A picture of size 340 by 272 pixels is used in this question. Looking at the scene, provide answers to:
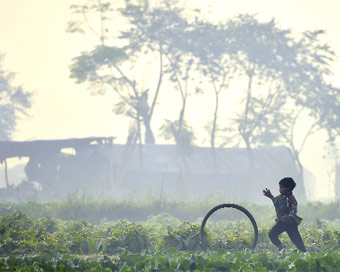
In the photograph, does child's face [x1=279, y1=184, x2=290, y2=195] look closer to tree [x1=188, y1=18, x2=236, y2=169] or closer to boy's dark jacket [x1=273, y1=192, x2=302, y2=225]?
boy's dark jacket [x1=273, y1=192, x2=302, y2=225]

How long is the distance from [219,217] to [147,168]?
65.2 feet

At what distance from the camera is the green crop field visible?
10211mm

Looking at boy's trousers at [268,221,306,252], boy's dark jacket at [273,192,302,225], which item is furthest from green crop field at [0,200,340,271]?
boy's dark jacket at [273,192,302,225]

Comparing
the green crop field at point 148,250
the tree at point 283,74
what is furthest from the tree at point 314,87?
the green crop field at point 148,250

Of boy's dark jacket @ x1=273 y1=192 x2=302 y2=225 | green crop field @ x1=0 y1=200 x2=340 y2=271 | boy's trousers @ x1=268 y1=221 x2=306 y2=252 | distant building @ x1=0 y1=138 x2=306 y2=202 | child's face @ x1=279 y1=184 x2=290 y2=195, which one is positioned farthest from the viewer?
distant building @ x1=0 y1=138 x2=306 y2=202

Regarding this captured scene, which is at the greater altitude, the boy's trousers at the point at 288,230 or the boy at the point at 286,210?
the boy at the point at 286,210

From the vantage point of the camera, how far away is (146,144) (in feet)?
173

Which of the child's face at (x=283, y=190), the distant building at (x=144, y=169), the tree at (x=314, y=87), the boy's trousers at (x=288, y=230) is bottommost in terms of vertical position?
the boy's trousers at (x=288, y=230)

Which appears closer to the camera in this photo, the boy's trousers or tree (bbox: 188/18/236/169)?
the boy's trousers

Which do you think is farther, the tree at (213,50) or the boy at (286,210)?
the tree at (213,50)

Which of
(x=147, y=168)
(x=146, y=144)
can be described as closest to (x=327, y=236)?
(x=147, y=168)

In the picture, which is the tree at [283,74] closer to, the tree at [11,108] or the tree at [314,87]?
the tree at [314,87]

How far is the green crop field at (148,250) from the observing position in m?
10.2

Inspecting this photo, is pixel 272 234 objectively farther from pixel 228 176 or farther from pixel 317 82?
pixel 317 82
